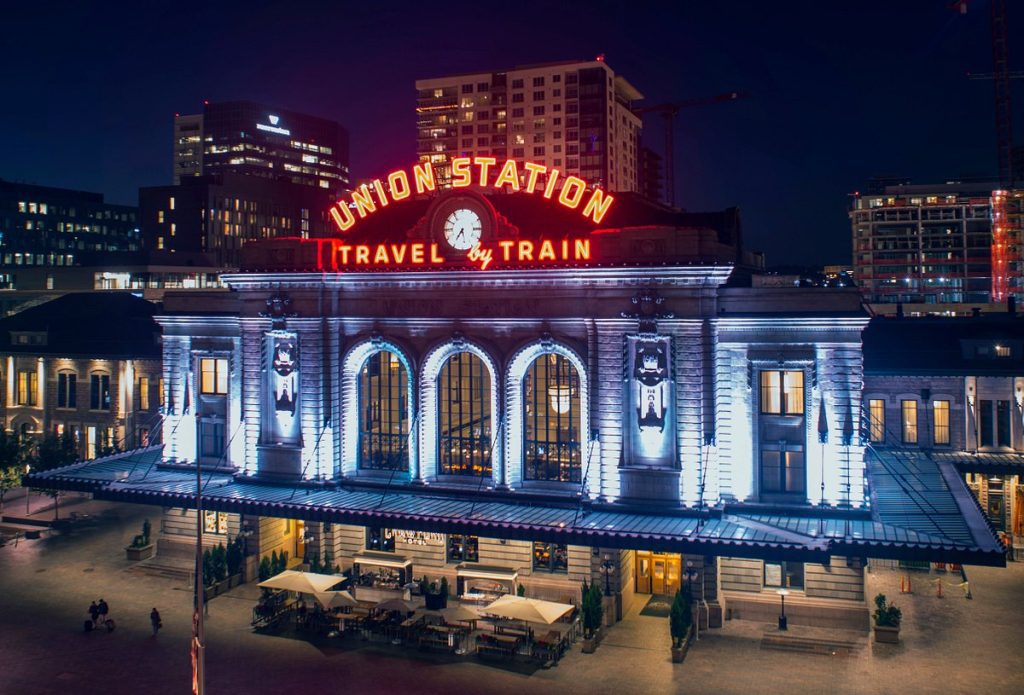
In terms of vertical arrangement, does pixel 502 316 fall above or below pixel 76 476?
above

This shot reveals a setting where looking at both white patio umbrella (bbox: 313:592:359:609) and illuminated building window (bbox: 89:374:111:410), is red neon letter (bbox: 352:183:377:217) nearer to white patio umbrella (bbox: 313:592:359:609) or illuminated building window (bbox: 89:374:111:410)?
white patio umbrella (bbox: 313:592:359:609)

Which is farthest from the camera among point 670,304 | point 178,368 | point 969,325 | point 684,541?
point 969,325

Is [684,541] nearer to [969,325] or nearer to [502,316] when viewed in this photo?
[502,316]

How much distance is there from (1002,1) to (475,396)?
183118 millimetres

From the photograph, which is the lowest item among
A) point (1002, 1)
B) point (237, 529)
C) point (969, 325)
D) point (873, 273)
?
point (237, 529)

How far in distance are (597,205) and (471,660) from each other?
2344 cm

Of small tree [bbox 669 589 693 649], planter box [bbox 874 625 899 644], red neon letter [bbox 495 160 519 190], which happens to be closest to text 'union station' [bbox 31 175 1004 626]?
planter box [bbox 874 625 899 644]

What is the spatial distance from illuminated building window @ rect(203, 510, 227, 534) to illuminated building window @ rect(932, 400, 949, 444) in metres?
44.7

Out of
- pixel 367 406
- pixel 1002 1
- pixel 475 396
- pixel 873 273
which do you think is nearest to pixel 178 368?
pixel 367 406

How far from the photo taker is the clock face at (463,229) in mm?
48469

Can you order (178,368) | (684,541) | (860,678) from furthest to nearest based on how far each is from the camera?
1. (178,368)
2. (684,541)
3. (860,678)

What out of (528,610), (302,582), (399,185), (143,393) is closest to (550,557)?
(528,610)

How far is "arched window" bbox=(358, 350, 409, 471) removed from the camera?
50625mm

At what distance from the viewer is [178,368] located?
2195 inches
